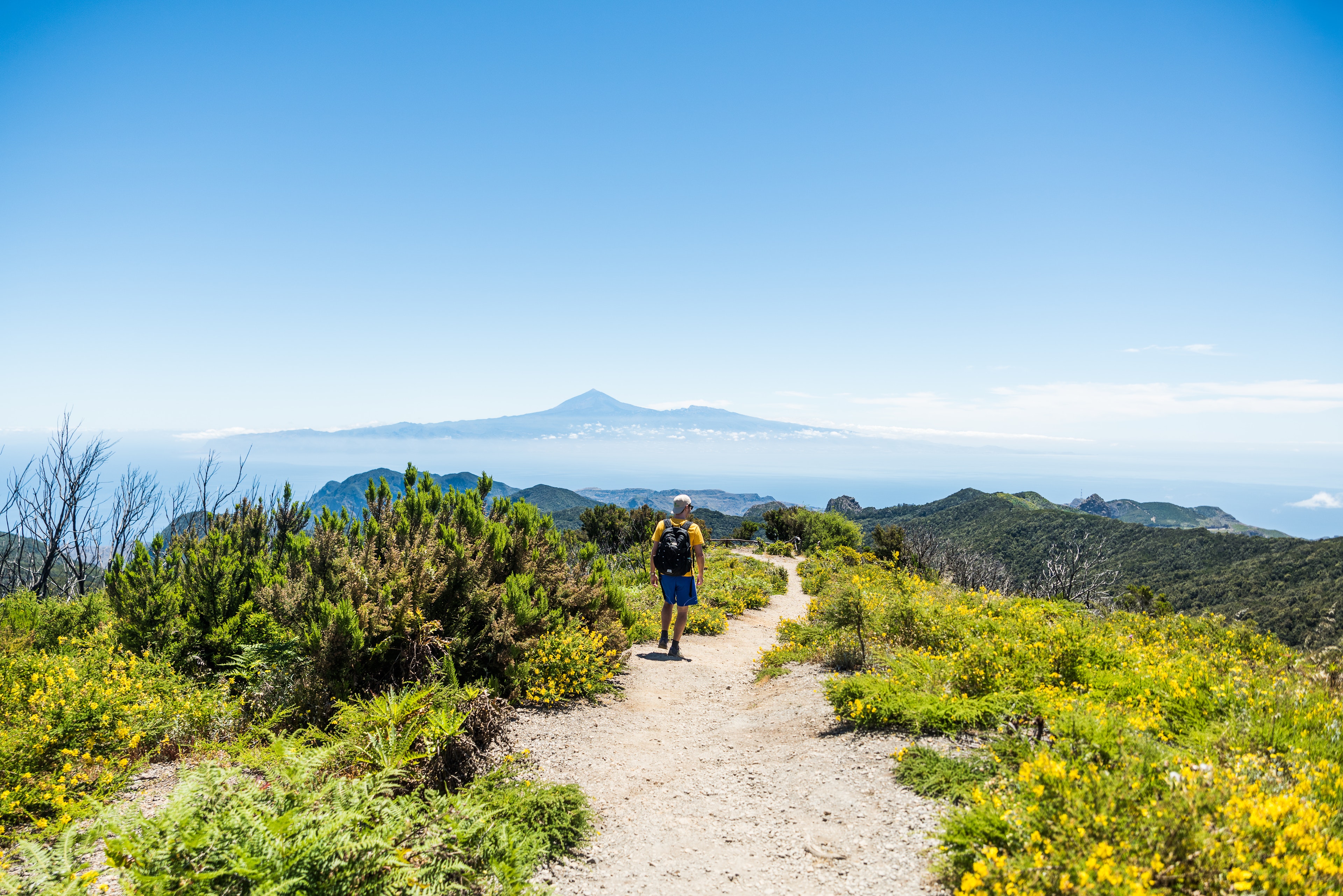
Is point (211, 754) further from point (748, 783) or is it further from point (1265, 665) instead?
point (1265, 665)

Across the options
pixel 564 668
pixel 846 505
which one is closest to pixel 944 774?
pixel 564 668

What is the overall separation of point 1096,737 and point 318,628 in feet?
17.9

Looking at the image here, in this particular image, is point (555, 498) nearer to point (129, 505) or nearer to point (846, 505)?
point (846, 505)

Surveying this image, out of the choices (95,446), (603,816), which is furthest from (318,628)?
(95,446)

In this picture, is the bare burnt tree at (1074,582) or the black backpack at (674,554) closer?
the black backpack at (674,554)

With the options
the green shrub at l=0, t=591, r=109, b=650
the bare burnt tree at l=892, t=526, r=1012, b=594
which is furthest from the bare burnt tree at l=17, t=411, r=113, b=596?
the bare burnt tree at l=892, t=526, r=1012, b=594

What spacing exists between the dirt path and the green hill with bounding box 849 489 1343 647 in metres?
33.0

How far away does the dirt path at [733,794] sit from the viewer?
3148mm

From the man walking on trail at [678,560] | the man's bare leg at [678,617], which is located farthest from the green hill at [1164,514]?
the man walking on trail at [678,560]

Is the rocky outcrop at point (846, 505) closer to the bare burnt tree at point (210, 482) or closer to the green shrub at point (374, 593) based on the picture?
the bare burnt tree at point (210, 482)

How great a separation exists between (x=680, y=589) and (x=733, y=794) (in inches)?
152

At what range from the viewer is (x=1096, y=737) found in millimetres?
3232

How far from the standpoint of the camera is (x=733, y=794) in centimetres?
414

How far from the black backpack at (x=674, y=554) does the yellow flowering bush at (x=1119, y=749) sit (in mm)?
2342
